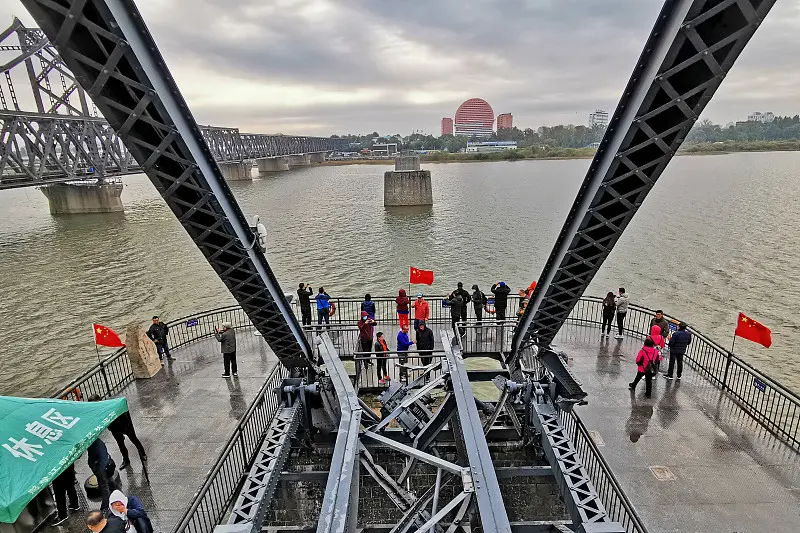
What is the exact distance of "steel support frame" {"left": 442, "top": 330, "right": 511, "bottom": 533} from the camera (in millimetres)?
3984

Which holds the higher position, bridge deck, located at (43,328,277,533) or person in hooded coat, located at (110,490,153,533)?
person in hooded coat, located at (110,490,153,533)

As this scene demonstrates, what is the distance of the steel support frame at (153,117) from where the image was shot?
3605mm

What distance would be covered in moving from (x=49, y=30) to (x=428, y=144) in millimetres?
197232

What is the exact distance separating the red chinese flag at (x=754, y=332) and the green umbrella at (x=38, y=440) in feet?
44.9

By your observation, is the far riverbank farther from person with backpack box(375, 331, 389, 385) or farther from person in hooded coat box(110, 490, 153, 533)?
person in hooded coat box(110, 490, 153, 533)

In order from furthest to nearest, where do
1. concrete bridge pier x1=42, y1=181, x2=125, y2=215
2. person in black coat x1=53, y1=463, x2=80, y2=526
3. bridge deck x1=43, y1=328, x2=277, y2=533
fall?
concrete bridge pier x1=42, y1=181, x2=125, y2=215 → bridge deck x1=43, y1=328, x2=277, y2=533 → person in black coat x1=53, y1=463, x2=80, y2=526

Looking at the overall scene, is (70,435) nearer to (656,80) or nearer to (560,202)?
(656,80)

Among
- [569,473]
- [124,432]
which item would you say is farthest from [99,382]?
[569,473]

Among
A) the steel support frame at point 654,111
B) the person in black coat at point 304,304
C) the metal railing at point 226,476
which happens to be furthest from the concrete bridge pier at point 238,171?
the steel support frame at point 654,111

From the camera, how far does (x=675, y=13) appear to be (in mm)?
3727

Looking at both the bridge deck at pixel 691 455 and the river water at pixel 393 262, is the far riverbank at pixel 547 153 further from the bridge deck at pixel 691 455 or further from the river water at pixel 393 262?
the bridge deck at pixel 691 455

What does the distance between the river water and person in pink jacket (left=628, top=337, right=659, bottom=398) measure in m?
8.28

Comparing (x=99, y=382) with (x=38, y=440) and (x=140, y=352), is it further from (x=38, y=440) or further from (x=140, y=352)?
(x=38, y=440)

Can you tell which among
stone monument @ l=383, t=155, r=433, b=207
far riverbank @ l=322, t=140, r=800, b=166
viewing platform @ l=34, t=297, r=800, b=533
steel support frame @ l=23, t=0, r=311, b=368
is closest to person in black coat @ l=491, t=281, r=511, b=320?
viewing platform @ l=34, t=297, r=800, b=533
